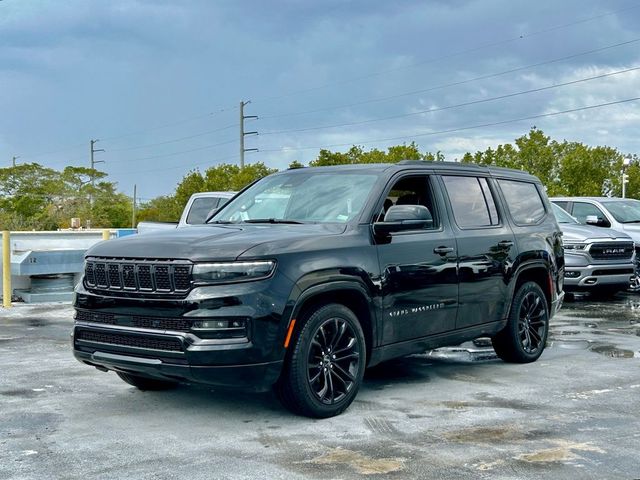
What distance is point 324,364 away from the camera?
5.74 meters

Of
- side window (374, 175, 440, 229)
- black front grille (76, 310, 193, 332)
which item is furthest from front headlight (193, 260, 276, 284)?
side window (374, 175, 440, 229)

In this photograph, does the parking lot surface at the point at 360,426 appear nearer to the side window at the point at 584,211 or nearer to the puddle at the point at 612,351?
the puddle at the point at 612,351

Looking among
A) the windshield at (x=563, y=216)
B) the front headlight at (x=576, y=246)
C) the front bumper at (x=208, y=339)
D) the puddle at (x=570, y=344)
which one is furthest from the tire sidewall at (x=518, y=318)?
the windshield at (x=563, y=216)

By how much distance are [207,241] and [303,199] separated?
1.45 m

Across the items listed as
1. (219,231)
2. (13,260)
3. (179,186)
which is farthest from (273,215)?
(179,186)

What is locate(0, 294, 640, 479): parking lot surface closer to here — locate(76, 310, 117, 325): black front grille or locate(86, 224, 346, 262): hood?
locate(76, 310, 117, 325): black front grille

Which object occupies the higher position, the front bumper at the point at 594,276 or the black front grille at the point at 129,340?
the black front grille at the point at 129,340

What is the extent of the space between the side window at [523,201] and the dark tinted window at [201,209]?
7.56m

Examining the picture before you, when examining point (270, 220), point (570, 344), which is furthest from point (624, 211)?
point (270, 220)

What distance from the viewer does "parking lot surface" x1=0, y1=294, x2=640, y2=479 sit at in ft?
15.3

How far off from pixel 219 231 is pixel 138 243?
24.0 inches

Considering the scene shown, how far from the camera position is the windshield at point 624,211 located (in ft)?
51.9

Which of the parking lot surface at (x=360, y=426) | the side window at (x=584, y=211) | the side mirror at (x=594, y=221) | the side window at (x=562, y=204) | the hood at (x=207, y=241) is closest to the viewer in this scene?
the parking lot surface at (x=360, y=426)

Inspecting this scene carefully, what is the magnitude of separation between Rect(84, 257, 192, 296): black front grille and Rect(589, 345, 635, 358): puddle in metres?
5.28
